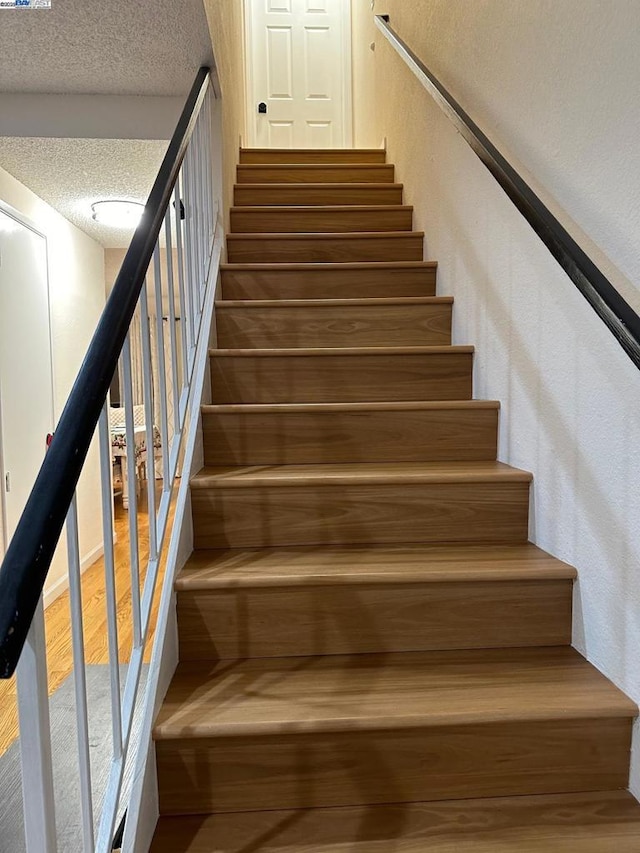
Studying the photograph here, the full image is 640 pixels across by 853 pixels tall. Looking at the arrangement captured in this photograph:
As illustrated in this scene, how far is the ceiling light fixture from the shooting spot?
11.4 feet

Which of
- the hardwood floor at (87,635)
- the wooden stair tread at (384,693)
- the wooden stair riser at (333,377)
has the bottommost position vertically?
the hardwood floor at (87,635)

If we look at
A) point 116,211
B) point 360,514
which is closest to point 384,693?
point 360,514

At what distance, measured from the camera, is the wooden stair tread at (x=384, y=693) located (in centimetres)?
111

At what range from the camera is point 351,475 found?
160 cm

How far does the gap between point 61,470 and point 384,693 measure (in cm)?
84

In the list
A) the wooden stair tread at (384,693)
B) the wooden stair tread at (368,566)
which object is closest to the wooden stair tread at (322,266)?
Answer: the wooden stair tread at (368,566)

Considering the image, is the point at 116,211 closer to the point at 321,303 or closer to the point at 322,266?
the point at 322,266

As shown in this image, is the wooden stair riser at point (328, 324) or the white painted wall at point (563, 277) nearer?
the white painted wall at point (563, 277)

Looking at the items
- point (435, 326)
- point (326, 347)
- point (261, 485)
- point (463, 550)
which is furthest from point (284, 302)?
point (463, 550)

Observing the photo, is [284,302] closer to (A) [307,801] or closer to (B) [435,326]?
(B) [435,326]

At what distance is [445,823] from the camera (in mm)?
1097

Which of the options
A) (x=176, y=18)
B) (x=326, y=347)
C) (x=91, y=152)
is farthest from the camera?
(x=91, y=152)

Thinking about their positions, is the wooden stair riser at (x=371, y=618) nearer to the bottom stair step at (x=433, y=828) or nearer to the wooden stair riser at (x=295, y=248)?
the bottom stair step at (x=433, y=828)

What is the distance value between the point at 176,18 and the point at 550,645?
82.2 inches
